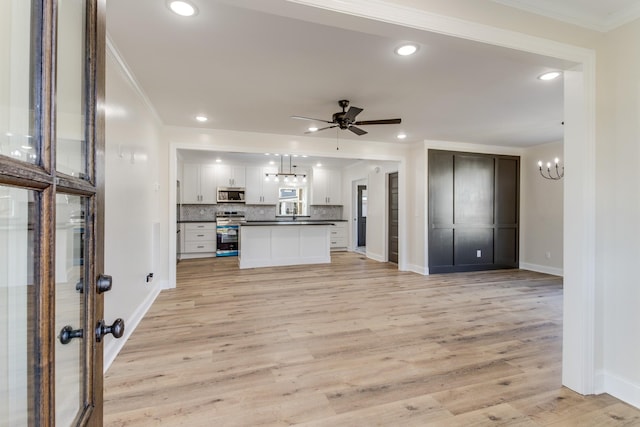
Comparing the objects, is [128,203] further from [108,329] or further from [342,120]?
[342,120]

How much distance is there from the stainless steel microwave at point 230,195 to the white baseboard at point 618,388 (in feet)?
24.2

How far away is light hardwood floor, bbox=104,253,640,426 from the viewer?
177 cm

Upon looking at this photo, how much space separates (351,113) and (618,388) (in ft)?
10.1

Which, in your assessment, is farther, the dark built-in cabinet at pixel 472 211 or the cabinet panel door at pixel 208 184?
the cabinet panel door at pixel 208 184

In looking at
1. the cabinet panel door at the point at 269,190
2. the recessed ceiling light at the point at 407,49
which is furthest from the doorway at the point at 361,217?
the recessed ceiling light at the point at 407,49

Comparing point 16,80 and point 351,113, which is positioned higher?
point 351,113

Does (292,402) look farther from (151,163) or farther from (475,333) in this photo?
(151,163)

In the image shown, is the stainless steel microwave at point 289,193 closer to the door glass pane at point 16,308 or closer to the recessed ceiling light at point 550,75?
the recessed ceiling light at point 550,75

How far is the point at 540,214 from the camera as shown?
5.84m

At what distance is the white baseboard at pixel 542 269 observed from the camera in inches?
215

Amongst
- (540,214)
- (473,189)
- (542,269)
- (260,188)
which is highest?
(260,188)

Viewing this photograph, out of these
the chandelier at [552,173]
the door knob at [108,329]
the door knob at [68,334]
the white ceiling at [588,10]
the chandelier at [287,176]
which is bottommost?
the door knob at [108,329]

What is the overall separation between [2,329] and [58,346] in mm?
217


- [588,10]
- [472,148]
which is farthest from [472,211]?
[588,10]
